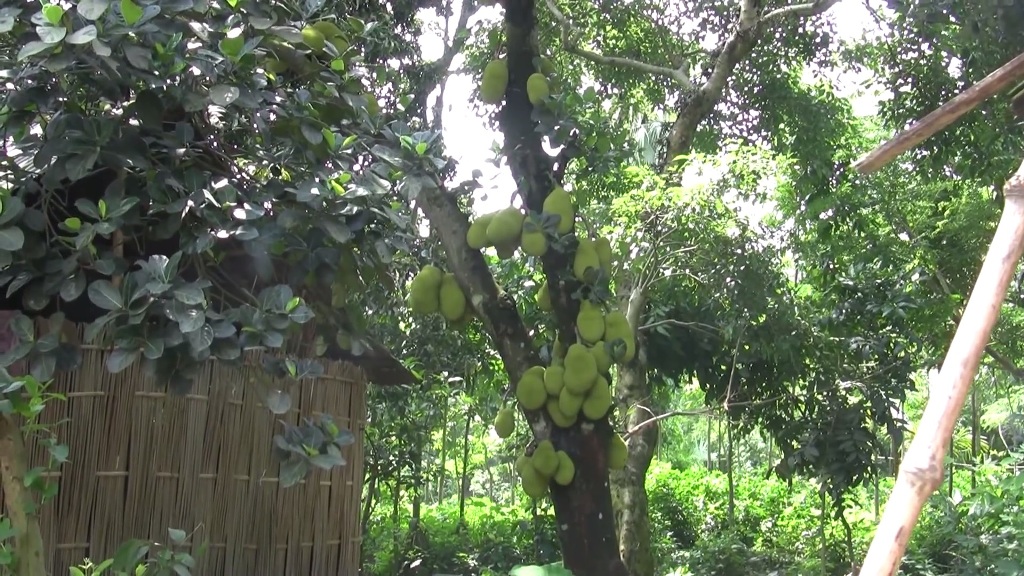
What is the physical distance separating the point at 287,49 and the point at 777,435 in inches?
180

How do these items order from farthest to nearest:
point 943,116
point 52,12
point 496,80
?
1. point 496,80
2. point 52,12
3. point 943,116

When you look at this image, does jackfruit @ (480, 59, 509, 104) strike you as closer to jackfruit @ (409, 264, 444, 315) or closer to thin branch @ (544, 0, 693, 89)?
jackfruit @ (409, 264, 444, 315)

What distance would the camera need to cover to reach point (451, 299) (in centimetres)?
350

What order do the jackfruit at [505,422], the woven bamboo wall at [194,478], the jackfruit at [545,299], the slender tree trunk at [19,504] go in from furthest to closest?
the jackfruit at [505,422]
the jackfruit at [545,299]
the woven bamboo wall at [194,478]
the slender tree trunk at [19,504]

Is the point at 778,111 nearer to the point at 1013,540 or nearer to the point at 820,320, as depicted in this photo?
the point at 820,320

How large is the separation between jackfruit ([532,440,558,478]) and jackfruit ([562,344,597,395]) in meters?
0.22

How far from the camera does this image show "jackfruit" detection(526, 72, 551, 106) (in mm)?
3439

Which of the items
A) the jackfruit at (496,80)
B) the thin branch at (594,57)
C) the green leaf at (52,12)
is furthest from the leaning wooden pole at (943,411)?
the thin branch at (594,57)

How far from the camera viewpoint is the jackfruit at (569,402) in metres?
3.35

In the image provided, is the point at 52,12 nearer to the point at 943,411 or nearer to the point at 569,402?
the point at 943,411

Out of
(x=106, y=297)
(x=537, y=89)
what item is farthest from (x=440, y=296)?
(x=106, y=297)

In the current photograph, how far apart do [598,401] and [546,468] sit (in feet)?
0.98

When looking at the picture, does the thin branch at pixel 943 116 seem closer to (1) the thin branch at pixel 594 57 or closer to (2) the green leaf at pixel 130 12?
(2) the green leaf at pixel 130 12

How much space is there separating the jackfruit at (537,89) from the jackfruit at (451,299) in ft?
2.34
